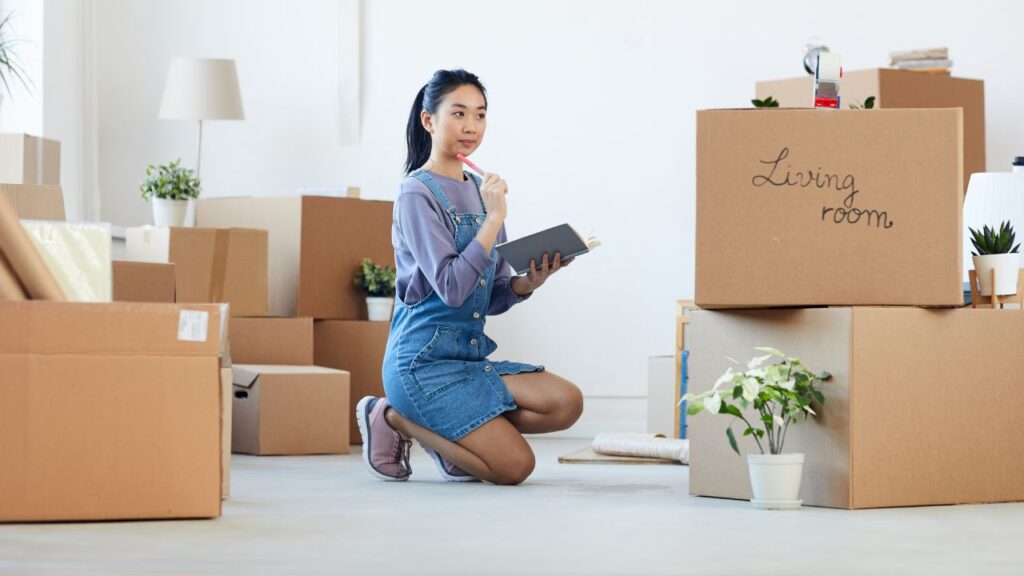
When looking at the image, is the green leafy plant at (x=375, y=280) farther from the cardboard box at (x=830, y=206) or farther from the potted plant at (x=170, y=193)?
the cardboard box at (x=830, y=206)

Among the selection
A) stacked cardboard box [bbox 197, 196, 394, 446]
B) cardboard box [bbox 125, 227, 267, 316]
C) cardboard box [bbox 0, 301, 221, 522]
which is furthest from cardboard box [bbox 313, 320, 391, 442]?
cardboard box [bbox 0, 301, 221, 522]

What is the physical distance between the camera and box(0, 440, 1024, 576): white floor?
5.82 ft

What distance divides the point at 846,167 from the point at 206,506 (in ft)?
4.16

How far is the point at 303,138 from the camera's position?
5.23m

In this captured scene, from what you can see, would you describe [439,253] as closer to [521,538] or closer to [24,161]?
[521,538]

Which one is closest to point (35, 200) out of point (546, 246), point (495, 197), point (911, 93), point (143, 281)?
point (143, 281)

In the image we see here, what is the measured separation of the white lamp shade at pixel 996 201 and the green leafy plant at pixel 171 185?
8.04 ft

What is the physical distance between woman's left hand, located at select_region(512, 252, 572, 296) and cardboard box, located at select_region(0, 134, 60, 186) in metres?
1.39

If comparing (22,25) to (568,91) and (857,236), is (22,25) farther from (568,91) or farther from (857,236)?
(857,236)

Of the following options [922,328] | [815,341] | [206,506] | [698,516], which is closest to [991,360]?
[922,328]

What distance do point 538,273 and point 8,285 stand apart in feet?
3.76

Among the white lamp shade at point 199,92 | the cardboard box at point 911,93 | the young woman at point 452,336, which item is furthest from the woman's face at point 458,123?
the white lamp shade at point 199,92

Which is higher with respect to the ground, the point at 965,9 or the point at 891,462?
the point at 965,9

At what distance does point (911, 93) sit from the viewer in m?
4.40
